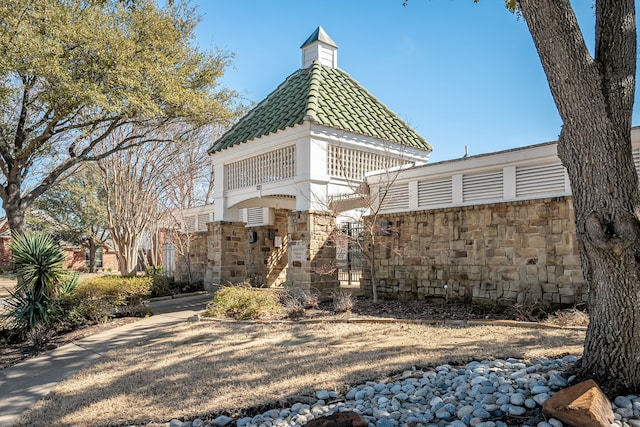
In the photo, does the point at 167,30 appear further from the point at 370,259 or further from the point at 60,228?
the point at 60,228

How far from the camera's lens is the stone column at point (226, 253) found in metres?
14.2

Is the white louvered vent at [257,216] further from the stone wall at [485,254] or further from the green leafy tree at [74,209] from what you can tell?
the green leafy tree at [74,209]

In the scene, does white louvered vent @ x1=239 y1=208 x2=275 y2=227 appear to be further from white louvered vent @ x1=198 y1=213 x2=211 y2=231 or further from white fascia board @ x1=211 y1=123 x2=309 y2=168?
white fascia board @ x1=211 y1=123 x2=309 y2=168

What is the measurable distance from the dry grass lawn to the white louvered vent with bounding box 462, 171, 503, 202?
9.07 ft

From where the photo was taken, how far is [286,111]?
12.1 metres

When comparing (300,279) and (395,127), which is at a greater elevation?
(395,127)

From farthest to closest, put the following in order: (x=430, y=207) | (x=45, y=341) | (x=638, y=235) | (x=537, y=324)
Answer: (x=430, y=207)
(x=45, y=341)
(x=537, y=324)
(x=638, y=235)

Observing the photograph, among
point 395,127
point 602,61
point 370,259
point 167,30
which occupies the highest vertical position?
point 167,30

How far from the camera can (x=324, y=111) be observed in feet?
37.3

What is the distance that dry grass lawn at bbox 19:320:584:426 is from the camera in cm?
454

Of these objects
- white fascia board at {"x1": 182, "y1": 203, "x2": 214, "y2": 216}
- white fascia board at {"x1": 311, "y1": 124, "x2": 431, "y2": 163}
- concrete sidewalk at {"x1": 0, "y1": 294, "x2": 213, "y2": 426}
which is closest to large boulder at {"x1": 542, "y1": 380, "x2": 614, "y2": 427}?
concrete sidewalk at {"x1": 0, "y1": 294, "x2": 213, "y2": 426}

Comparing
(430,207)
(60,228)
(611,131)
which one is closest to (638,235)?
(611,131)

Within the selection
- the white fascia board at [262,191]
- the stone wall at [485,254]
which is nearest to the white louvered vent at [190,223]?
the white fascia board at [262,191]

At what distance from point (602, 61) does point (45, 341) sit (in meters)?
9.31
